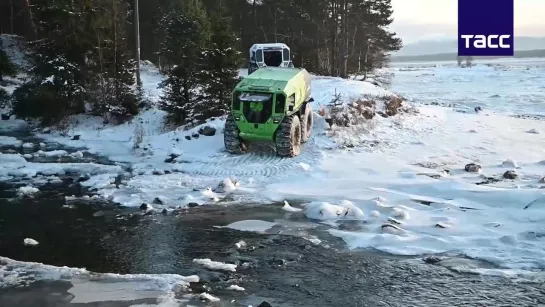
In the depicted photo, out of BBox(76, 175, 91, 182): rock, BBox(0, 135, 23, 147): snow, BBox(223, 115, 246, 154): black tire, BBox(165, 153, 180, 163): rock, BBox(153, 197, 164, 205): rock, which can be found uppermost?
BBox(223, 115, 246, 154): black tire

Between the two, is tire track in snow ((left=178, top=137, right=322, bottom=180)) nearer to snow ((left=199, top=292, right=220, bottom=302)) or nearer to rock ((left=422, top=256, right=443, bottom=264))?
rock ((left=422, top=256, right=443, bottom=264))

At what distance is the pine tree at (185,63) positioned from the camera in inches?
846

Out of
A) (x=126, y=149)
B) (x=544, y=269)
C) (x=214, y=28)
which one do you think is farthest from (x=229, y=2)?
(x=544, y=269)

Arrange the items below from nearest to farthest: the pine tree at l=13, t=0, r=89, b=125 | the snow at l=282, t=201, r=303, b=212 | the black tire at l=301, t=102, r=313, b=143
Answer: the snow at l=282, t=201, r=303, b=212, the black tire at l=301, t=102, r=313, b=143, the pine tree at l=13, t=0, r=89, b=125

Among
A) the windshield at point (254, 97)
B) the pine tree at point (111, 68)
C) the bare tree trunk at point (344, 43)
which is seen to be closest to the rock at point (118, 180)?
the windshield at point (254, 97)

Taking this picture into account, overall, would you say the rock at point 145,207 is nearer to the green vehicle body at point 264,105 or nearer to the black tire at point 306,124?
the green vehicle body at point 264,105

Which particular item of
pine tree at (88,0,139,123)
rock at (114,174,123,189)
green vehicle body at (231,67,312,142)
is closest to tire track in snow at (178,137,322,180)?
green vehicle body at (231,67,312,142)

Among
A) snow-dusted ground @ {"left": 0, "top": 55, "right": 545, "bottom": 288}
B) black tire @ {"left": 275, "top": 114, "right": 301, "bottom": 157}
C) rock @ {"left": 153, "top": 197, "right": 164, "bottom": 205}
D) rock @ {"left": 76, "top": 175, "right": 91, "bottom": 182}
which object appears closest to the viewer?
snow-dusted ground @ {"left": 0, "top": 55, "right": 545, "bottom": 288}

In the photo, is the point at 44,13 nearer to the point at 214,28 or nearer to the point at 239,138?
the point at 214,28

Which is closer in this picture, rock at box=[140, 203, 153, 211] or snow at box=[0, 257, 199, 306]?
snow at box=[0, 257, 199, 306]

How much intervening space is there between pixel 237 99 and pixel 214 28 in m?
6.81

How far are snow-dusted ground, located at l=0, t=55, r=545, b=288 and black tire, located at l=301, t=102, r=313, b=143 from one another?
0.41m

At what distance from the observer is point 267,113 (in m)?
14.7

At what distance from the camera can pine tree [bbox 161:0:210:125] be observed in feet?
70.5
